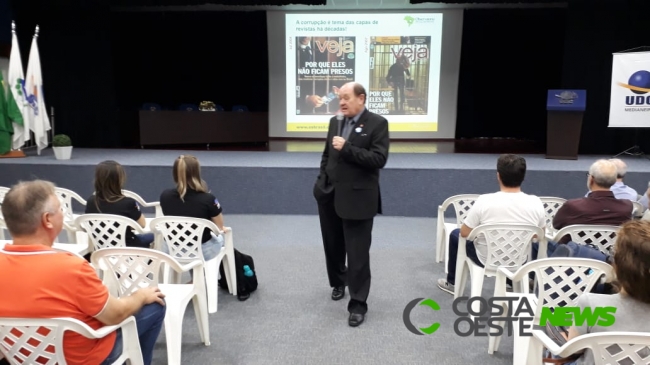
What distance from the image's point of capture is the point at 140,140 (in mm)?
7867

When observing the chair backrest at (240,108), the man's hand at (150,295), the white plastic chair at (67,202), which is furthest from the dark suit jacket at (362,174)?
the chair backrest at (240,108)

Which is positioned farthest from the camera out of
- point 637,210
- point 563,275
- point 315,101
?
point 315,101

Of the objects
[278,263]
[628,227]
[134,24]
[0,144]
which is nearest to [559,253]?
[628,227]

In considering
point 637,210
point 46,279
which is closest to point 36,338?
point 46,279

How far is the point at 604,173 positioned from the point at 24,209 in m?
2.61

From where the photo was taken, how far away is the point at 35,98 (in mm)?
6223

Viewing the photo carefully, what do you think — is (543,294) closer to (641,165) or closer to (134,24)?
(641,165)

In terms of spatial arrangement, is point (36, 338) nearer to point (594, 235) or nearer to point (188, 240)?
point (188, 240)

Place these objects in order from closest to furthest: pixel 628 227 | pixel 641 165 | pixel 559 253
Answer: pixel 628 227
pixel 559 253
pixel 641 165

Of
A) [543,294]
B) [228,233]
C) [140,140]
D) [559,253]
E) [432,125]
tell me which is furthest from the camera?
[432,125]

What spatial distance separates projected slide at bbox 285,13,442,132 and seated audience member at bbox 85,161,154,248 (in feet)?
19.1

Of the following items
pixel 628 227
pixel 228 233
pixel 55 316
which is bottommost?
pixel 228 233

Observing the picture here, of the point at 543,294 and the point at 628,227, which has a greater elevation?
the point at 628,227

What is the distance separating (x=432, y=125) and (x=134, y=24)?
6048 mm
